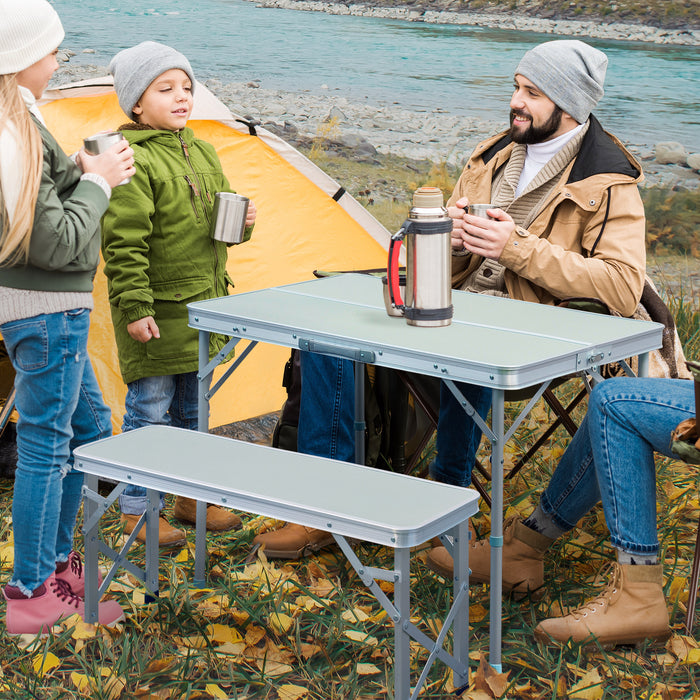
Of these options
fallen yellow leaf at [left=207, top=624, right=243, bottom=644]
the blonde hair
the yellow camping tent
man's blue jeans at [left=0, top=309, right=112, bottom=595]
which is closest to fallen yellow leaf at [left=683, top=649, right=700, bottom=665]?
fallen yellow leaf at [left=207, top=624, right=243, bottom=644]

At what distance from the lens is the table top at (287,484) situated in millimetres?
1991

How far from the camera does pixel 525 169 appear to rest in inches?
126

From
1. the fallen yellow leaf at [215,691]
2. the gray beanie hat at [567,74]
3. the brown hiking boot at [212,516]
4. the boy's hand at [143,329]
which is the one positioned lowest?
the brown hiking boot at [212,516]

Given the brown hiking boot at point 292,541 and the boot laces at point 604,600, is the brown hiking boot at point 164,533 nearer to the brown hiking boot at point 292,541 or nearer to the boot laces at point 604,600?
the brown hiking boot at point 292,541

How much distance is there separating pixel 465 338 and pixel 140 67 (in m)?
1.32

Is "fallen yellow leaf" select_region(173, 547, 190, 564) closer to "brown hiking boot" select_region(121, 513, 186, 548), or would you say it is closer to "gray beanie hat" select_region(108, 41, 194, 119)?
"brown hiking boot" select_region(121, 513, 186, 548)

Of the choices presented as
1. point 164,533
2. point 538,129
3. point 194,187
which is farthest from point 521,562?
point 194,187

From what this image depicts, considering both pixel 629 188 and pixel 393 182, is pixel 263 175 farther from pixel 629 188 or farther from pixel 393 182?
pixel 393 182

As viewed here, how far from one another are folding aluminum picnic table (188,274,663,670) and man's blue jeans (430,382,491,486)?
0.31 m

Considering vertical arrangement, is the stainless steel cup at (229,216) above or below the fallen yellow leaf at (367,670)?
above

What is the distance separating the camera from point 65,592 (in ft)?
8.32

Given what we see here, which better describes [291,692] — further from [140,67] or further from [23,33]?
[140,67]

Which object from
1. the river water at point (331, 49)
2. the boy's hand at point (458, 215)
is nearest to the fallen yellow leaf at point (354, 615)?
the boy's hand at point (458, 215)

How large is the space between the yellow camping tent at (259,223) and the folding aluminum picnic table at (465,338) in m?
0.87
